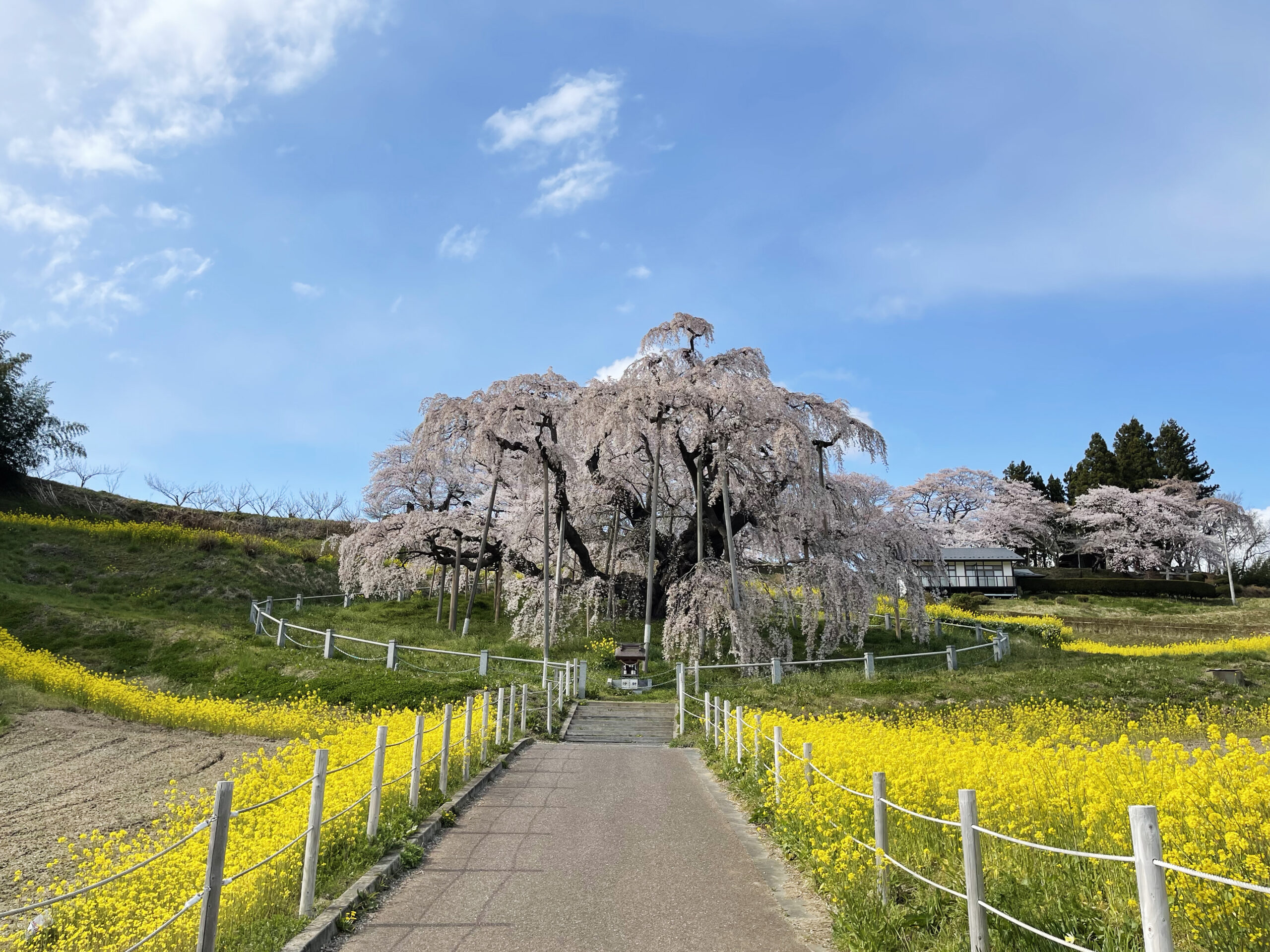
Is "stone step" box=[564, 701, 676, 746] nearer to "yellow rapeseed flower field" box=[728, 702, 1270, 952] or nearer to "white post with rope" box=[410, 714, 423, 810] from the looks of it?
"yellow rapeseed flower field" box=[728, 702, 1270, 952]

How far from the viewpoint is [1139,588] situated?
5225 cm

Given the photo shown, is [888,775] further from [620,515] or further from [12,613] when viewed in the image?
[12,613]

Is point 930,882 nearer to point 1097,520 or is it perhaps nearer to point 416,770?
point 416,770

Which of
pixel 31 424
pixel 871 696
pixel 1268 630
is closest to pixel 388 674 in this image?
pixel 871 696

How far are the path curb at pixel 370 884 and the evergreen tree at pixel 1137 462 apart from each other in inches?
2798

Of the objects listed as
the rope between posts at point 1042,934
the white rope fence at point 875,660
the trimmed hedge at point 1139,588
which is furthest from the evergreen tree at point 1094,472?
the rope between posts at point 1042,934

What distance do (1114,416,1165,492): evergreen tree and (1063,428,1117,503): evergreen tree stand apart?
1.33 feet

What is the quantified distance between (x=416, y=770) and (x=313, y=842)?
2881mm

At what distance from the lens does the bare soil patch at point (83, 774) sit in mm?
8188

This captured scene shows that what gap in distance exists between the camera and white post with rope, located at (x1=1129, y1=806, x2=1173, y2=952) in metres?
2.85

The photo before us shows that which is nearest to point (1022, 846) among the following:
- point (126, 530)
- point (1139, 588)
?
point (126, 530)

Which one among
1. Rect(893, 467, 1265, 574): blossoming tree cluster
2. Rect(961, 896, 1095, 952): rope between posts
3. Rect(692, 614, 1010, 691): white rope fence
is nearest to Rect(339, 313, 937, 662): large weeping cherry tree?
Rect(692, 614, 1010, 691): white rope fence

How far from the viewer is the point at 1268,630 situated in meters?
38.4

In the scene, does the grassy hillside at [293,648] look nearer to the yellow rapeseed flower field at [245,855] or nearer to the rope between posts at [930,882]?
the yellow rapeseed flower field at [245,855]
